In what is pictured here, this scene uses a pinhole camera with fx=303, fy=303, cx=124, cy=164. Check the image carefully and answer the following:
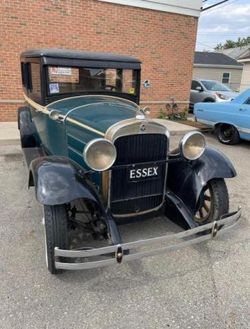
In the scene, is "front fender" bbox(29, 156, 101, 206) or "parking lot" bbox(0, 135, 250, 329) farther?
"front fender" bbox(29, 156, 101, 206)

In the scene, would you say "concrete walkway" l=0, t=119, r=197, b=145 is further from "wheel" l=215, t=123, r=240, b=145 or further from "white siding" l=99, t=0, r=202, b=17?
"white siding" l=99, t=0, r=202, b=17

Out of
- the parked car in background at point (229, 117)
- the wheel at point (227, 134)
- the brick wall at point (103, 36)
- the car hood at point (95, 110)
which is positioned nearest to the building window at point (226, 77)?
the brick wall at point (103, 36)

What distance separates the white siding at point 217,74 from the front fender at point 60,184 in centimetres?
2487

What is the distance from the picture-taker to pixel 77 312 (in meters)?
2.33

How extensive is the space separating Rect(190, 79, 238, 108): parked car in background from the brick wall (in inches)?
77.5

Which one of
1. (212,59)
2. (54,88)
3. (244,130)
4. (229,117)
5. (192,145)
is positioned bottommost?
(244,130)

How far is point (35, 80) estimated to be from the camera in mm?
4188

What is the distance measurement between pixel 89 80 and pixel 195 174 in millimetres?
1841

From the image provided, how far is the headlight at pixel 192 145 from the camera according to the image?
119 inches

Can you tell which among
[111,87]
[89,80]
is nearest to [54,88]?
[89,80]

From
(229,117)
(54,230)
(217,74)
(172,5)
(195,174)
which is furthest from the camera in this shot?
(217,74)

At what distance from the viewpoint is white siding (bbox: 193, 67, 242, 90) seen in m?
26.2

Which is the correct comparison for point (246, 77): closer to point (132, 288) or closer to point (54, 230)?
point (132, 288)

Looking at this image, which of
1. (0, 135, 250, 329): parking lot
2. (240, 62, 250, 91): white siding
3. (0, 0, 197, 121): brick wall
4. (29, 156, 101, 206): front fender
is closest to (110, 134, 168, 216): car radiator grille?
(29, 156, 101, 206): front fender
